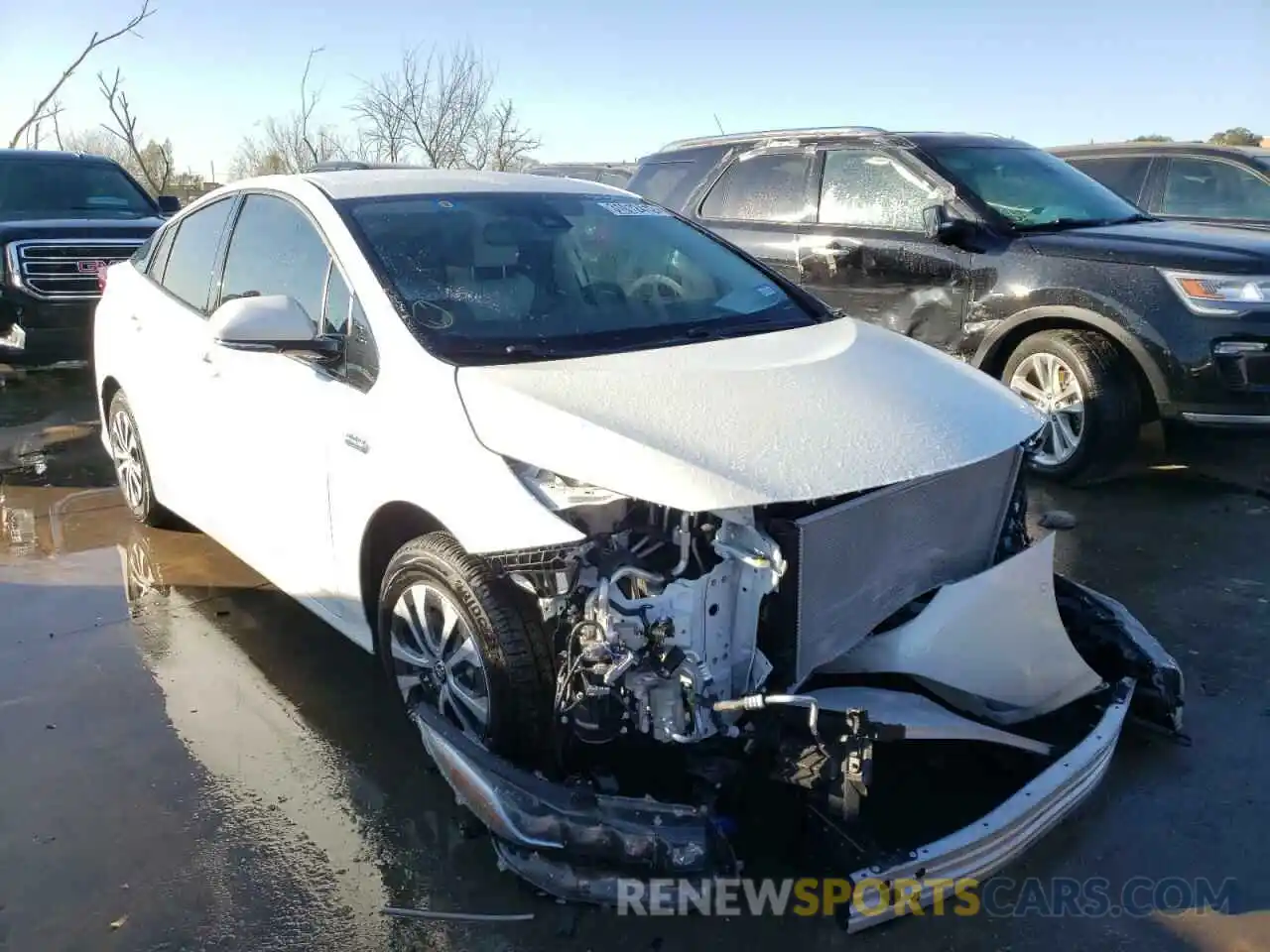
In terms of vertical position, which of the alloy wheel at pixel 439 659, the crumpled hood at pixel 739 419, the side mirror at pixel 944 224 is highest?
the side mirror at pixel 944 224

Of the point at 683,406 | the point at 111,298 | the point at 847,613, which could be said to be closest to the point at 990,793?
the point at 847,613

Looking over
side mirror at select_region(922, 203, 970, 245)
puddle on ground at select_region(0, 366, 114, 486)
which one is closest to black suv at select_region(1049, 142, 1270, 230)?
side mirror at select_region(922, 203, 970, 245)

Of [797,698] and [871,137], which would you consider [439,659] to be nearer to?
[797,698]

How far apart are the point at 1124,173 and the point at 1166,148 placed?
37 centimetres

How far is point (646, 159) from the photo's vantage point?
822 centimetres

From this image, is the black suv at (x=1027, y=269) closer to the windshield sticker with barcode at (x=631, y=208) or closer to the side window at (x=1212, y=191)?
the windshield sticker with barcode at (x=631, y=208)

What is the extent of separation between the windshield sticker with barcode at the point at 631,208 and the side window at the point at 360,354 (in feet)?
4.21

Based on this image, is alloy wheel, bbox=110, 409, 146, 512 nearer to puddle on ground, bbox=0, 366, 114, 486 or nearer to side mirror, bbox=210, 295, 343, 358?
puddle on ground, bbox=0, 366, 114, 486

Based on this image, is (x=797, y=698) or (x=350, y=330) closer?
(x=797, y=698)

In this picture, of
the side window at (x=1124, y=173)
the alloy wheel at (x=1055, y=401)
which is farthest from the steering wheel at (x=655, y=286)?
the side window at (x=1124, y=173)

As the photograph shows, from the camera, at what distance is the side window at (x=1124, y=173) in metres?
9.10

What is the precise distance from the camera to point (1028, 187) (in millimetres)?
6668

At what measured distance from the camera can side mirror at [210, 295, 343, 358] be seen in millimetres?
3320

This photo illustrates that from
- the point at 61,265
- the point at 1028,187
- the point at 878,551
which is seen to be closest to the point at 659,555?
the point at 878,551
